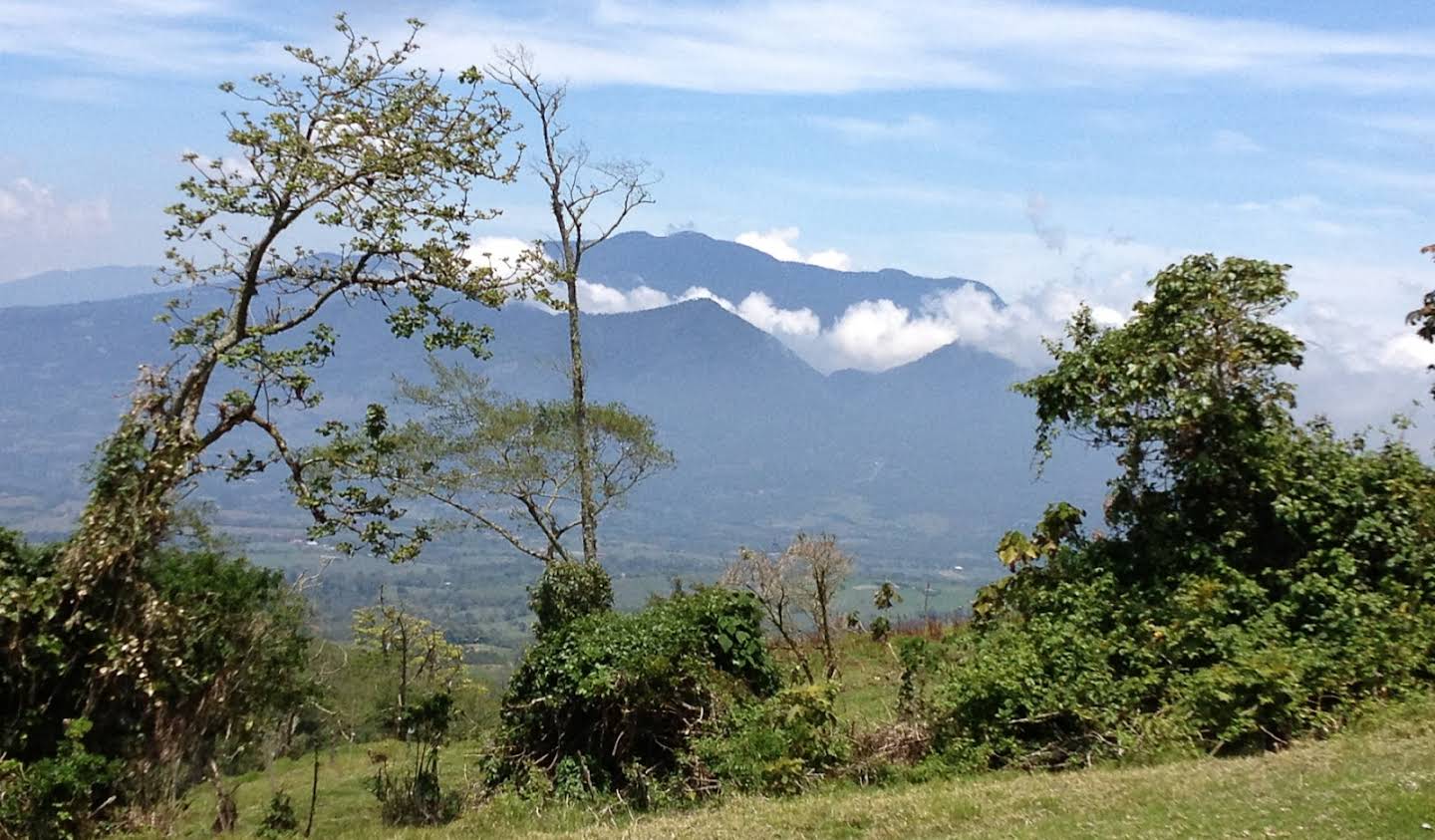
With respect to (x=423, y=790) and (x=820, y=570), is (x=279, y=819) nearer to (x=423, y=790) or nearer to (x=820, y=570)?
(x=423, y=790)

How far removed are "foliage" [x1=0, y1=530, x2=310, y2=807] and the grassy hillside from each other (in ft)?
2.94

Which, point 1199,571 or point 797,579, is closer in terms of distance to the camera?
point 1199,571

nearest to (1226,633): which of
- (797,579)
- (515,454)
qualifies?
(797,579)

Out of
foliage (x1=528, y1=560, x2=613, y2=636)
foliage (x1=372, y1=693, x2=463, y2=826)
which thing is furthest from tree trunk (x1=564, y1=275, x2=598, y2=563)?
foliage (x1=372, y1=693, x2=463, y2=826)

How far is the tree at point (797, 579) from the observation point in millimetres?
16797

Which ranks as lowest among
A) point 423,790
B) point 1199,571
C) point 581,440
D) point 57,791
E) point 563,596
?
point 423,790

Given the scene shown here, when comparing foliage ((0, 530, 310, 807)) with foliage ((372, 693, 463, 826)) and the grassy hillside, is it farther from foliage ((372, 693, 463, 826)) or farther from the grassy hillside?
foliage ((372, 693, 463, 826))

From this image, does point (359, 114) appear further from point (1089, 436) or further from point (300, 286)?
point (1089, 436)

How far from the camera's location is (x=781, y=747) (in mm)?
12164

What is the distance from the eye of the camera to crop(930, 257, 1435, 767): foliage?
11.7 m

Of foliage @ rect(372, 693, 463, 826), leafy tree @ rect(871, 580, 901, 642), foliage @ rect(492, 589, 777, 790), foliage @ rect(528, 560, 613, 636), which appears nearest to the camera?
foliage @ rect(372, 693, 463, 826)

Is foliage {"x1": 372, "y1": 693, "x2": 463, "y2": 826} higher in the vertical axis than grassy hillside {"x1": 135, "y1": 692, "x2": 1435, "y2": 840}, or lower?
lower

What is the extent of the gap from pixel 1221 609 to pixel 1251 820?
5048 millimetres

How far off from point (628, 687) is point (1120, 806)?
20.3 feet
